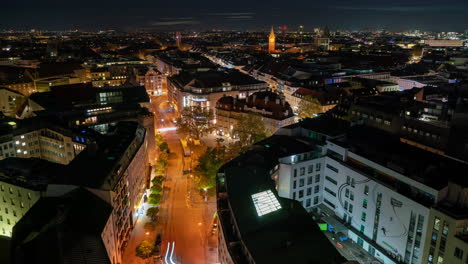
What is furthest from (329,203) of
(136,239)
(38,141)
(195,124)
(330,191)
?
(38,141)

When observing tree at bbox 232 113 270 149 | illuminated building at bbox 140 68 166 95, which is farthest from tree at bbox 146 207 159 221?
illuminated building at bbox 140 68 166 95

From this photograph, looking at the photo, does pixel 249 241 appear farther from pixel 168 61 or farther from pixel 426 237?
pixel 168 61

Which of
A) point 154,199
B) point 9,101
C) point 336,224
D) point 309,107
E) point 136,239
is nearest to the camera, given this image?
point 136,239

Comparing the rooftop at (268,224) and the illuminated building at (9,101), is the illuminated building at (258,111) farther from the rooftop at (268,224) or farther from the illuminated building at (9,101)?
the illuminated building at (9,101)

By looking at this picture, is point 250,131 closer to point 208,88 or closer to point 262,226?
point 208,88

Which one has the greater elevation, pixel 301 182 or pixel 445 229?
pixel 445 229

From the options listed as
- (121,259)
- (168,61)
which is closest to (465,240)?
(121,259)

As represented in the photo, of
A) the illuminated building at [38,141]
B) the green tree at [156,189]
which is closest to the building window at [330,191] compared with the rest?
the green tree at [156,189]

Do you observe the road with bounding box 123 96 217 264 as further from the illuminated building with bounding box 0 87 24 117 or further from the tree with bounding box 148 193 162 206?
the illuminated building with bounding box 0 87 24 117
